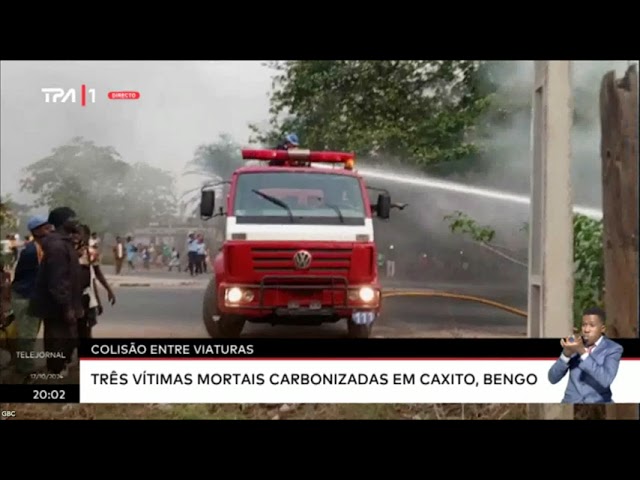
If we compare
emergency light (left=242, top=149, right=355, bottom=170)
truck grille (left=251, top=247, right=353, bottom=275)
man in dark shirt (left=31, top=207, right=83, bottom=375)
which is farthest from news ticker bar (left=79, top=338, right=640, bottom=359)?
emergency light (left=242, top=149, right=355, bottom=170)

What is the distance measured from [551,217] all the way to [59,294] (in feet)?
11.5

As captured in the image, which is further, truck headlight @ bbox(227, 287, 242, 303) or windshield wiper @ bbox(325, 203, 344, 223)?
windshield wiper @ bbox(325, 203, 344, 223)

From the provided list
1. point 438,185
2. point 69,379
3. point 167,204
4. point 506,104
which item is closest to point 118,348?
point 69,379

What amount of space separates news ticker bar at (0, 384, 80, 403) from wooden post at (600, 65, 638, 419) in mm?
3783

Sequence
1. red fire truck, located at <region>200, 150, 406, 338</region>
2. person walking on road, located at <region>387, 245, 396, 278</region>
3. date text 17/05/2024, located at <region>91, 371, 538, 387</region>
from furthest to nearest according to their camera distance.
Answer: person walking on road, located at <region>387, 245, 396, 278</region> → red fire truck, located at <region>200, 150, 406, 338</region> → date text 17/05/2024, located at <region>91, 371, 538, 387</region>

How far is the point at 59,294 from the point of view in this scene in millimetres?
7691

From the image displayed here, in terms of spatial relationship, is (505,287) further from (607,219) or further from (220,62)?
(220,62)

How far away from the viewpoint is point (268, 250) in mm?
7707

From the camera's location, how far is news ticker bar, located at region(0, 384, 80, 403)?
764cm

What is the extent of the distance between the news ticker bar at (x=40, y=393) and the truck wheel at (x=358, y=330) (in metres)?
1.93

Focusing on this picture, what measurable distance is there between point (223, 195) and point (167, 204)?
405mm

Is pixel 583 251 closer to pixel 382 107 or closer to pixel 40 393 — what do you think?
pixel 382 107

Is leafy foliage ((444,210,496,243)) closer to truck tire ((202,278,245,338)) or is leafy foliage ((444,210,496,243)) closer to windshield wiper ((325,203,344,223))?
windshield wiper ((325,203,344,223))

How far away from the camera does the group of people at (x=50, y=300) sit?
7676 mm
